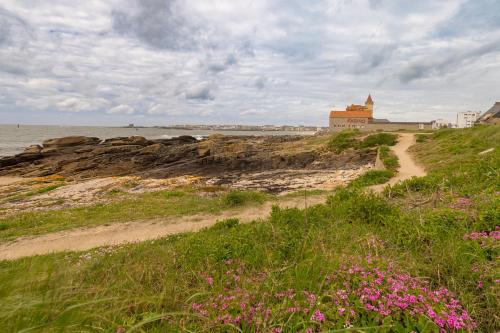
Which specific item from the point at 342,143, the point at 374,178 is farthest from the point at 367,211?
the point at 342,143

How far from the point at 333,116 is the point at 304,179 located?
6897 cm

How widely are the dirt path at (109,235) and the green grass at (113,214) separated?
62 cm

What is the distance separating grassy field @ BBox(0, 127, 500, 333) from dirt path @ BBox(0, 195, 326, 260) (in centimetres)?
349

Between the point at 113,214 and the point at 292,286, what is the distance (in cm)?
1032

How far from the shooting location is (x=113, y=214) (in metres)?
11.2

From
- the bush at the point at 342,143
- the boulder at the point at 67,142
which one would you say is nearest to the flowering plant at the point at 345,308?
the bush at the point at 342,143

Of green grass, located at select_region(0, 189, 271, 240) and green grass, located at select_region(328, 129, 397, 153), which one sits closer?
→ green grass, located at select_region(0, 189, 271, 240)

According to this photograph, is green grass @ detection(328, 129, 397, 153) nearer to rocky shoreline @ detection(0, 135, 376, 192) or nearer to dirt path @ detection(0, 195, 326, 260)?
rocky shoreline @ detection(0, 135, 376, 192)

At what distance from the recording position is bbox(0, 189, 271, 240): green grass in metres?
9.90

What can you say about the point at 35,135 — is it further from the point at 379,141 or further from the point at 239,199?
the point at 239,199

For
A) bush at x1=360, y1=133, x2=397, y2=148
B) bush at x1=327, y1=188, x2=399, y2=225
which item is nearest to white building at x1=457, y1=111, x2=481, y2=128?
bush at x1=360, y1=133, x2=397, y2=148

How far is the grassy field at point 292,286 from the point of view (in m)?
2.05

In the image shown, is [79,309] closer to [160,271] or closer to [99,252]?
[160,271]

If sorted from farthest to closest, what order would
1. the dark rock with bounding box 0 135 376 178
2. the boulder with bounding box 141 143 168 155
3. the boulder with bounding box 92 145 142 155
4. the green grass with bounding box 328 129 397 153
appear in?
the boulder with bounding box 141 143 168 155
the boulder with bounding box 92 145 142 155
the green grass with bounding box 328 129 397 153
the dark rock with bounding box 0 135 376 178
